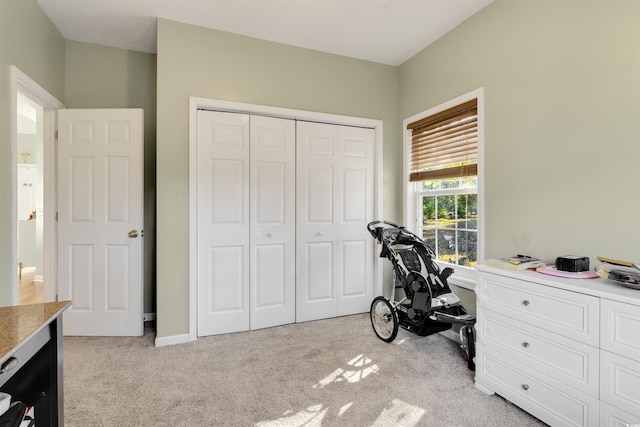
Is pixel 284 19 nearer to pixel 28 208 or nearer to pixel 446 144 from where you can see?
pixel 446 144

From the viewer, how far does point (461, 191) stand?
2.75 metres

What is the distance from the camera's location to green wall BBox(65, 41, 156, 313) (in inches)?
118

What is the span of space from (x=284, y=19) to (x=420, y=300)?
2579mm

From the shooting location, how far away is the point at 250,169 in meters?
2.94

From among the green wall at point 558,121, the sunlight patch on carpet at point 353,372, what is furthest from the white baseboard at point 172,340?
the green wall at point 558,121

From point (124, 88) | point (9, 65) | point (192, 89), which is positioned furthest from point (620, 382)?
point (124, 88)

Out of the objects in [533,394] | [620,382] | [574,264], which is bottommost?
[533,394]

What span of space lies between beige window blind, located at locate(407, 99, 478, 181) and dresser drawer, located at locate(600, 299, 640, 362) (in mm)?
1415

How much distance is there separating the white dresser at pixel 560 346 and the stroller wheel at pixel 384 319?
2.29 feet

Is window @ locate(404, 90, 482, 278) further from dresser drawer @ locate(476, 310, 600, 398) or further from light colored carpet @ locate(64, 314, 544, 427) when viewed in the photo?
light colored carpet @ locate(64, 314, 544, 427)

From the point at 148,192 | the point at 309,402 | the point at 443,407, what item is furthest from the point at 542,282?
the point at 148,192

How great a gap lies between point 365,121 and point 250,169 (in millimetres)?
1375

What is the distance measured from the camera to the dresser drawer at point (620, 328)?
131 cm

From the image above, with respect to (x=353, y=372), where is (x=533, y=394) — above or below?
above
